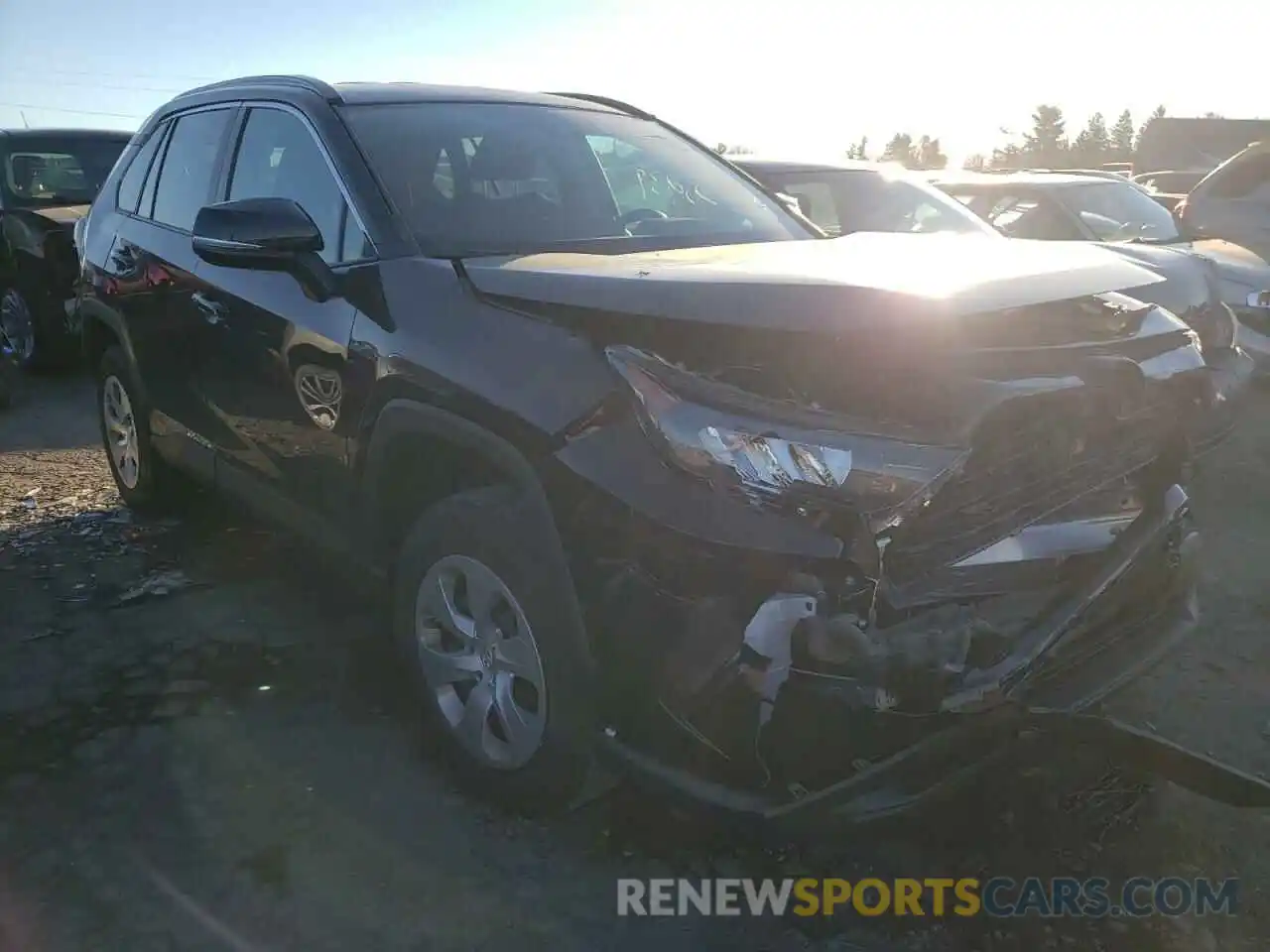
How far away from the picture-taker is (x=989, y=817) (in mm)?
2752

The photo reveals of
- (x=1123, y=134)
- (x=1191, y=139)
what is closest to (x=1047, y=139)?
(x=1123, y=134)

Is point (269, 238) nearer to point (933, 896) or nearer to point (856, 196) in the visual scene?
point (933, 896)

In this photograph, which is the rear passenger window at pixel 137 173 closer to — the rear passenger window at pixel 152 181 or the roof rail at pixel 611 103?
the rear passenger window at pixel 152 181

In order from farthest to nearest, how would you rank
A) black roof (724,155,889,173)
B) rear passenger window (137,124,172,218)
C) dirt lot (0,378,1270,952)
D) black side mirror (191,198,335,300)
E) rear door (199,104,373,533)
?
black roof (724,155,889,173), rear passenger window (137,124,172,218), rear door (199,104,373,533), black side mirror (191,198,335,300), dirt lot (0,378,1270,952)

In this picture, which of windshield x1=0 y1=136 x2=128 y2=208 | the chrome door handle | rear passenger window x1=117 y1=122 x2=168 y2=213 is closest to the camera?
the chrome door handle

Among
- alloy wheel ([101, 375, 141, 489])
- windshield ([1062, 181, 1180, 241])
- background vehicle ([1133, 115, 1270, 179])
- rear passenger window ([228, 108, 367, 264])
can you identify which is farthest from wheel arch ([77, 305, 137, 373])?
background vehicle ([1133, 115, 1270, 179])

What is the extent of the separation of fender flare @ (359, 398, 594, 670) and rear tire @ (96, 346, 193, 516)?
6.36 ft

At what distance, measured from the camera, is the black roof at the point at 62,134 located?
8817 mm

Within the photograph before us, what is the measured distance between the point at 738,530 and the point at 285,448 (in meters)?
1.87

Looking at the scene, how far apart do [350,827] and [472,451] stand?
3.36ft

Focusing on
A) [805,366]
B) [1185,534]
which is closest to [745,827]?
[805,366]

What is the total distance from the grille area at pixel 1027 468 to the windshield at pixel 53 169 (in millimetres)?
8429

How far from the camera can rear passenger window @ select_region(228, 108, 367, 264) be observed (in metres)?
3.07

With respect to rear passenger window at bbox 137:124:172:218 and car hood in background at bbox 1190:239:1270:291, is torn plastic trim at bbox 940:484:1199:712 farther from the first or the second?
car hood in background at bbox 1190:239:1270:291
